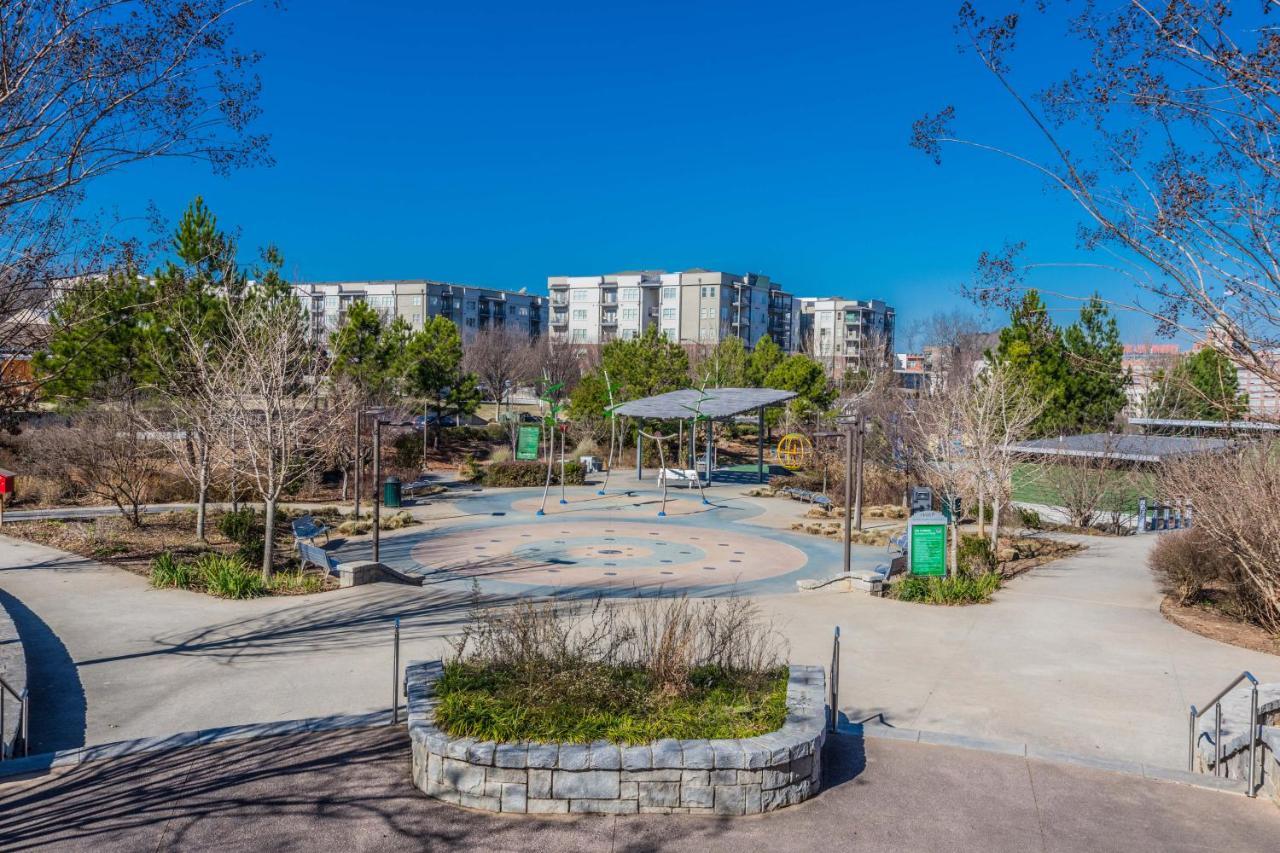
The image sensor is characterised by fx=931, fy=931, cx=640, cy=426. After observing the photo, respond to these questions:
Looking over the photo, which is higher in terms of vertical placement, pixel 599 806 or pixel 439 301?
pixel 439 301

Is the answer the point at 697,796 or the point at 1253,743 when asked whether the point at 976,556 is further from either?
the point at 697,796

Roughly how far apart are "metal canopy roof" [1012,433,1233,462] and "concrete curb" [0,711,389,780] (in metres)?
20.9

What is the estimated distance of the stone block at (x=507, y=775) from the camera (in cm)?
682

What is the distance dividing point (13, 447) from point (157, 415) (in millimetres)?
4328

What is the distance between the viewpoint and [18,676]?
29.7ft

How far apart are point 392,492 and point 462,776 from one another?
2016 centimetres

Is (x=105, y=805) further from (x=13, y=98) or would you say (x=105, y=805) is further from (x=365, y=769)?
(x=13, y=98)

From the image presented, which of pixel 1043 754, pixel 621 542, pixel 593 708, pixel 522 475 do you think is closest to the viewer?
pixel 593 708

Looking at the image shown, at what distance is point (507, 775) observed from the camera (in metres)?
6.84

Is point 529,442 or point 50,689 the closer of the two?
point 50,689

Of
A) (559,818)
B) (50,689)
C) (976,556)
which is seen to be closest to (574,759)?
(559,818)

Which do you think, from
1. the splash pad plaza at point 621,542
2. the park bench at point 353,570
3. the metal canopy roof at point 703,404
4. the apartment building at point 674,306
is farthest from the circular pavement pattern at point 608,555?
the apartment building at point 674,306

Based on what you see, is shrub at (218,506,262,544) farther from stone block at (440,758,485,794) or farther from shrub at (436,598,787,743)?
stone block at (440,758,485,794)

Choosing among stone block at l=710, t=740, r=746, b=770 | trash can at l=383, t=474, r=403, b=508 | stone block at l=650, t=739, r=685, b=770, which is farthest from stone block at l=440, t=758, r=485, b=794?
trash can at l=383, t=474, r=403, b=508
